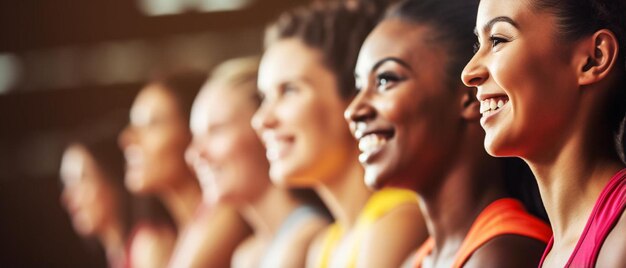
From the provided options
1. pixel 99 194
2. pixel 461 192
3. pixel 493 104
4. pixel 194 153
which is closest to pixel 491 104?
pixel 493 104

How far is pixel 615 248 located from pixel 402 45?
0.50 metres

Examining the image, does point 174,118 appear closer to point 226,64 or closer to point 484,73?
point 226,64

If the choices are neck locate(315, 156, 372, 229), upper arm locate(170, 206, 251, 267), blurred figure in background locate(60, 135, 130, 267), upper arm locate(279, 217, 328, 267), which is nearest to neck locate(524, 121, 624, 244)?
neck locate(315, 156, 372, 229)

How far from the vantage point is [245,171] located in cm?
195

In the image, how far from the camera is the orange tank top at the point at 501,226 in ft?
3.95

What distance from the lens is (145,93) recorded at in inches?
97.0

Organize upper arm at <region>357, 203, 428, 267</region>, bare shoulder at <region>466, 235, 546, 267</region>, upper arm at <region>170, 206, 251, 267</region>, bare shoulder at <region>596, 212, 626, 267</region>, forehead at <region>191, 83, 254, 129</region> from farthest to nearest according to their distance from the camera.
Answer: upper arm at <region>170, 206, 251, 267</region> < forehead at <region>191, 83, 254, 129</region> < upper arm at <region>357, 203, 428, 267</region> < bare shoulder at <region>466, 235, 546, 267</region> < bare shoulder at <region>596, 212, 626, 267</region>

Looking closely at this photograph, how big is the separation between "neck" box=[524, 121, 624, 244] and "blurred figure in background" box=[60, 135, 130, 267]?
1803 mm

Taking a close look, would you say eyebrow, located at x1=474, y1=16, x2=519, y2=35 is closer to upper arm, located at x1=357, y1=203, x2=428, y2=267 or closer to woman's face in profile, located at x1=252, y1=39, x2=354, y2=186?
upper arm, located at x1=357, y1=203, x2=428, y2=267

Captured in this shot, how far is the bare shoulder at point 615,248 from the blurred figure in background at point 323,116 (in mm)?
639

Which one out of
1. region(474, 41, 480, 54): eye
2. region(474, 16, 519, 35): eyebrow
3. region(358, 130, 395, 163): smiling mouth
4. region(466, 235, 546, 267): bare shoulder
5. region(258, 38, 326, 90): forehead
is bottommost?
region(466, 235, 546, 267): bare shoulder

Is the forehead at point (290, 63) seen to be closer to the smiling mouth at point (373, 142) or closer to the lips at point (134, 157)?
the smiling mouth at point (373, 142)

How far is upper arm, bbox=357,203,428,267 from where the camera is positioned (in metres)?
1.45

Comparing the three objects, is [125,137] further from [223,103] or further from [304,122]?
[304,122]
